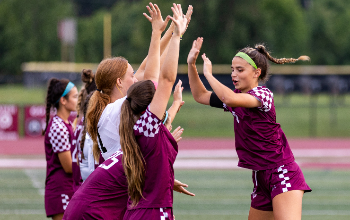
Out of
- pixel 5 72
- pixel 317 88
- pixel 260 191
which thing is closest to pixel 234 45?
pixel 317 88

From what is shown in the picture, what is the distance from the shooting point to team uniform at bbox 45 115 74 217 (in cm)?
455

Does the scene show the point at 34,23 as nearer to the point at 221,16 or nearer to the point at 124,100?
the point at 221,16

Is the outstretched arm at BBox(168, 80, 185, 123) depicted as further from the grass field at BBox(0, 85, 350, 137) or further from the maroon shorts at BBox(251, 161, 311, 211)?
the grass field at BBox(0, 85, 350, 137)

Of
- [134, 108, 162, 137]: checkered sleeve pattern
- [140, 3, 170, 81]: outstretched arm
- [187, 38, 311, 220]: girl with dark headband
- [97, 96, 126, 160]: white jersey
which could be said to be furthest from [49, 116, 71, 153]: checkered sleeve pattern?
[134, 108, 162, 137]: checkered sleeve pattern

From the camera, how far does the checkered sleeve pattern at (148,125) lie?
9.94 feet

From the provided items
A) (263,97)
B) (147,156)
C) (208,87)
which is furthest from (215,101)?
(208,87)

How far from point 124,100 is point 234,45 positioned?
40.9 m

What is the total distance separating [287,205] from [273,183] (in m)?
0.20

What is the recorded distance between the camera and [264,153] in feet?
13.0

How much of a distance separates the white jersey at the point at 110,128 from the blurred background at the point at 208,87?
13.5 ft

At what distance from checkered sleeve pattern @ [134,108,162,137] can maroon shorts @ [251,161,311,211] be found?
1.32m

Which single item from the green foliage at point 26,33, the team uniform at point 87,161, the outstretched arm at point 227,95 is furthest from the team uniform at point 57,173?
the green foliage at point 26,33

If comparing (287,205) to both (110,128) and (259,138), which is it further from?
(110,128)

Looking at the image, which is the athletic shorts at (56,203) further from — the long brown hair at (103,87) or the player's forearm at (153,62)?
the player's forearm at (153,62)
